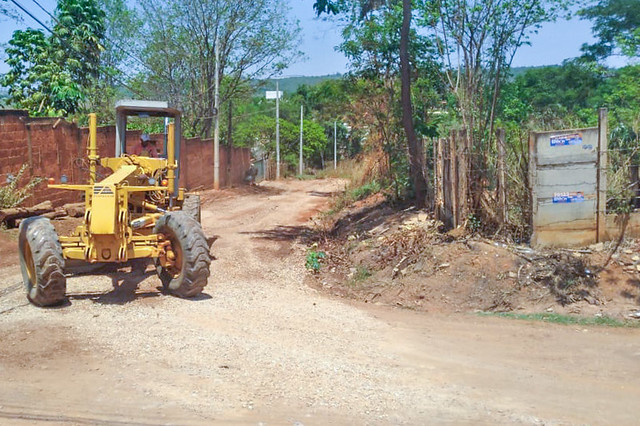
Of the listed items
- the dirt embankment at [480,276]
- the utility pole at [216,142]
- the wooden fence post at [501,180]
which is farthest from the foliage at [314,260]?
the utility pole at [216,142]

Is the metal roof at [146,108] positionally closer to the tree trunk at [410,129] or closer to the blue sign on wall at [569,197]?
the tree trunk at [410,129]

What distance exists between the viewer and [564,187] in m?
11.1

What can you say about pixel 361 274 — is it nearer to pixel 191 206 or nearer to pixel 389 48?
pixel 191 206

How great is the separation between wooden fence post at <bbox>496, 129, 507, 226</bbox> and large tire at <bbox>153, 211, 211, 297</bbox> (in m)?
5.18

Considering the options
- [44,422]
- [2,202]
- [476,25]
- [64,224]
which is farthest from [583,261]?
[2,202]

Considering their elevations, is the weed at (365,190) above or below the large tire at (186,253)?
above

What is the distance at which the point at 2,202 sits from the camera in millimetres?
14227

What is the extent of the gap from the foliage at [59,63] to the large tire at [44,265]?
15.5 m

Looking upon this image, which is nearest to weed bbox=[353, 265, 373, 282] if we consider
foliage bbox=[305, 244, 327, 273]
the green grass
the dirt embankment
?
the dirt embankment

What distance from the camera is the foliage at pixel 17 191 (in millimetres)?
14250

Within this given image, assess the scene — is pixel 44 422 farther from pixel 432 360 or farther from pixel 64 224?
pixel 64 224

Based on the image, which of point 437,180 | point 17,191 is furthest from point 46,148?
point 437,180

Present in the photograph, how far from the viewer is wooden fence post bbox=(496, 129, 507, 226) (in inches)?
448

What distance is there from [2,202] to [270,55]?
63.8ft
